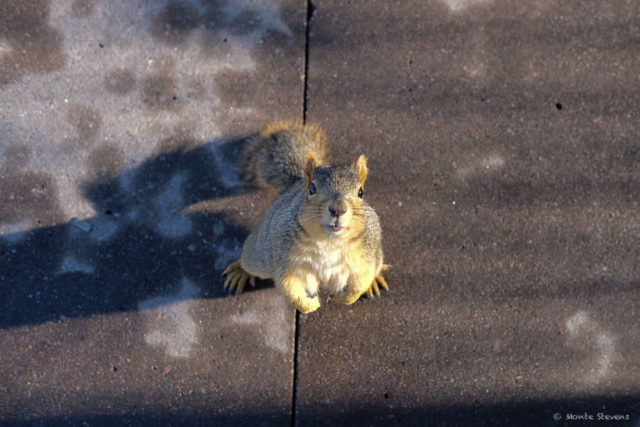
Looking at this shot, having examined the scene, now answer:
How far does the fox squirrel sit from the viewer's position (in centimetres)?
213

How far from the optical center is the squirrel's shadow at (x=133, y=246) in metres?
3.25

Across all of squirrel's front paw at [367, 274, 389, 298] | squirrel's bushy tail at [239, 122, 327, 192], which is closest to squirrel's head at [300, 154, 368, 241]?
squirrel's bushy tail at [239, 122, 327, 192]

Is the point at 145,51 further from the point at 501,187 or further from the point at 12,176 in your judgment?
the point at 501,187

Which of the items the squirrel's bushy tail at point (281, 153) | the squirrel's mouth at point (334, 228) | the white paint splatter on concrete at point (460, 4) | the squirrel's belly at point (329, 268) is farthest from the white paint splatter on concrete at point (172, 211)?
the white paint splatter on concrete at point (460, 4)

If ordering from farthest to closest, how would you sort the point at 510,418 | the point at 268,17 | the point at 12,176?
the point at 268,17
the point at 12,176
the point at 510,418

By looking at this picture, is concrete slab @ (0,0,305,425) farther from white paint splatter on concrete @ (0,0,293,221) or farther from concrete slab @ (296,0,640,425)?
concrete slab @ (296,0,640,425)

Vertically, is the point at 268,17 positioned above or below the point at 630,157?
above

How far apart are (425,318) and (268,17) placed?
251cm

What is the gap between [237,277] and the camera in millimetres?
3221

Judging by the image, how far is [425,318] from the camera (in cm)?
327

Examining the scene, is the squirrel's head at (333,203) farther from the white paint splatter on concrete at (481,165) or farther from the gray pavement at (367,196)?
the white paint splatter on concrete at (481,165)

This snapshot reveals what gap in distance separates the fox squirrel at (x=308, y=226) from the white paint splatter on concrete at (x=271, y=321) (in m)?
0.19

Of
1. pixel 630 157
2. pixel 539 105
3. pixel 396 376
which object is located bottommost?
pixel 396 376

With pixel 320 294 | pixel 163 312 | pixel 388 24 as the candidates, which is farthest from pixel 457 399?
pixel 388 24
